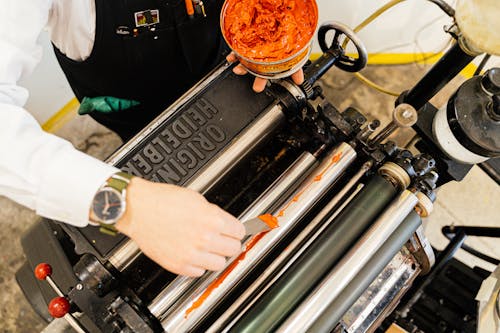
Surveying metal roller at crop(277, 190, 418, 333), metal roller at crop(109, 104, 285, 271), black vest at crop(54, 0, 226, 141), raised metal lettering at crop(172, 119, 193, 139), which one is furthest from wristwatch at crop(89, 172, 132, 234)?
black vest at crop(54, 0, 226, 141)

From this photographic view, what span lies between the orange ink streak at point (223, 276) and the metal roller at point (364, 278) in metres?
0.21

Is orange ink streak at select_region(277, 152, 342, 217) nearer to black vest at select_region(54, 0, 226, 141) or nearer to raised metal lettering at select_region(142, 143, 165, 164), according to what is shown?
raised metal lettering at select_region(142, 143, 165, 164)

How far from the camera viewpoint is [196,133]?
3.64 feet

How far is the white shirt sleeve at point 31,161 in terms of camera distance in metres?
0.80

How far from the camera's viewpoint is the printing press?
956 millimetres

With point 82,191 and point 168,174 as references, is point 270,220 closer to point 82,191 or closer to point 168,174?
point 168,174

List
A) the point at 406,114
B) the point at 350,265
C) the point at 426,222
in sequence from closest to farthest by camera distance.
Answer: the point at 350,265
the point at 406,114
the point at 426,222

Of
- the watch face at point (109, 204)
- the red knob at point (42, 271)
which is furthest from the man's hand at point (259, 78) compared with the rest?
the red knob at point (42, 271)

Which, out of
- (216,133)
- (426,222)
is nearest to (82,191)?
(216,133)

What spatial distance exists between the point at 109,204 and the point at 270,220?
0.37m

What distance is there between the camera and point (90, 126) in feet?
7.84

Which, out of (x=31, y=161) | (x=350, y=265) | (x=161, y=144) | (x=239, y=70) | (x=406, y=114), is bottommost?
(x=31, y=161)

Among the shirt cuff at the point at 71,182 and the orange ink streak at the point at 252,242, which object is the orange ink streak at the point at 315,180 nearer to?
the orange ink streak at the point at 252,242

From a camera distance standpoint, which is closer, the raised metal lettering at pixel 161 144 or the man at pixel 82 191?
the man at pixel 82 191
